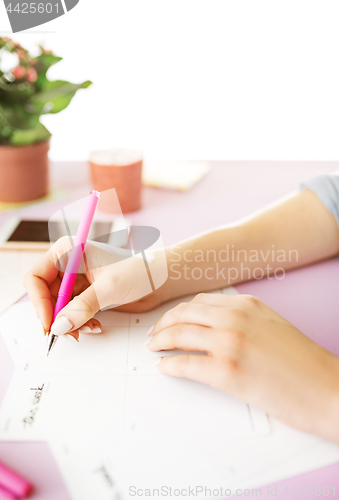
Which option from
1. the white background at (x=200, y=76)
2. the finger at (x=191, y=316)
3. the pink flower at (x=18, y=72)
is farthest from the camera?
the white background at (x=200, y=76)

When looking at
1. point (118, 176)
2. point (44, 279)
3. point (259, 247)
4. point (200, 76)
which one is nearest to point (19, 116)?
point (118, 176)

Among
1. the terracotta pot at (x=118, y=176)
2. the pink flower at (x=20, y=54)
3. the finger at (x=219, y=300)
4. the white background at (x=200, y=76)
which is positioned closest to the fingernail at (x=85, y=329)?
the finger at (x=219, y=300)

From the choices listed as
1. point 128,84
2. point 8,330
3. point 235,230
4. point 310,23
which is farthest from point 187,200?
point 310,23

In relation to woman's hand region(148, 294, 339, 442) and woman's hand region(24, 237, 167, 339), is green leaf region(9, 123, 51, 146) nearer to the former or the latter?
woman's hand region(24, 237, 167, 339)

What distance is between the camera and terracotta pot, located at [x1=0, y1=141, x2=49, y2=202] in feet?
2.61

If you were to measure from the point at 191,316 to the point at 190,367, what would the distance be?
54 millimetres

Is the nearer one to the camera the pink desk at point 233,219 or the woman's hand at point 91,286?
the pink desk at point 233,219

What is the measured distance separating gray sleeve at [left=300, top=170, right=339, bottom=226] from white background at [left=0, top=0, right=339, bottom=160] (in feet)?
2.47

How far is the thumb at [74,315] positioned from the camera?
47cm

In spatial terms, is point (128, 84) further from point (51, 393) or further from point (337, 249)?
point (51, 393)

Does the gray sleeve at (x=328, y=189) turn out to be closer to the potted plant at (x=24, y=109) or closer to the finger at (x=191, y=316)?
the finger at (x=191, y=316)

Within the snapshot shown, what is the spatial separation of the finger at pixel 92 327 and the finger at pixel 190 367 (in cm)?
10

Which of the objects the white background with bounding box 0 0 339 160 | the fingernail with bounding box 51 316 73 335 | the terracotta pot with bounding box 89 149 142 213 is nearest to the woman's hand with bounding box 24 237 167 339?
the fingernail with bounding box 51 316 73 335

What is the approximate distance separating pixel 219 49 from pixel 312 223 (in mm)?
904
